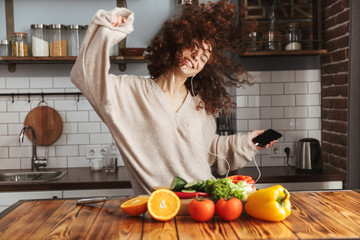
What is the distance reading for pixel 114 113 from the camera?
6.72ft

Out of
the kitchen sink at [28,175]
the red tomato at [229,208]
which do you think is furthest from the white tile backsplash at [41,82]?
the red tomato at [229,208]

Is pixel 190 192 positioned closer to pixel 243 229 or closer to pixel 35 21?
pixel 243 229

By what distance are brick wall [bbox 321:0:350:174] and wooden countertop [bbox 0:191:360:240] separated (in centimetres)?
147

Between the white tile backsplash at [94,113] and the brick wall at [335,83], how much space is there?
116 millimetres

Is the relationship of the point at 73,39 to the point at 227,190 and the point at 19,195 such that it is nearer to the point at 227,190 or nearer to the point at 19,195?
the point at 19,195

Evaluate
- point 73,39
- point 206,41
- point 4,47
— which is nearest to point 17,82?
point 4,47

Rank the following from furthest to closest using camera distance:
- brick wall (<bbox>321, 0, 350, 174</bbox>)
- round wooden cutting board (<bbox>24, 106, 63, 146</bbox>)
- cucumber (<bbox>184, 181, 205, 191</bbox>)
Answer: round wooden cutting board (<bbox>24, 106, 63, 146</bbox>), brick wall (<bbox>321, 0, 350, 174</bbox>), cucumber (<bbox>184, 181, 205, 191</bbox>)

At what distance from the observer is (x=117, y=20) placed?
1723 millimetres

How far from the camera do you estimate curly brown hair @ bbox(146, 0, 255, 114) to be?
208cm

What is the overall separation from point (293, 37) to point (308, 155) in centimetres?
94

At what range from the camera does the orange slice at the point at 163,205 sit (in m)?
1.53

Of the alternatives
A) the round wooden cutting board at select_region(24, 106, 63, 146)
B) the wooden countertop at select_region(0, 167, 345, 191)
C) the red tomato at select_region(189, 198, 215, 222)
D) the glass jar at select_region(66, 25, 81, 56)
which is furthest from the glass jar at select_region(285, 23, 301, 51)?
the red tomato at select_region(189, 198, 215, 222)

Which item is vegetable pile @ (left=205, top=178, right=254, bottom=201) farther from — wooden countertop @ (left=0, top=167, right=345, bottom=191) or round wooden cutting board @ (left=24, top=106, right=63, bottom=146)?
round wooden cutting board @ (left=24, top=106, right=63, bottom=146)

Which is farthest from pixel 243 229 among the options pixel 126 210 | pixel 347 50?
pixel 347 50
